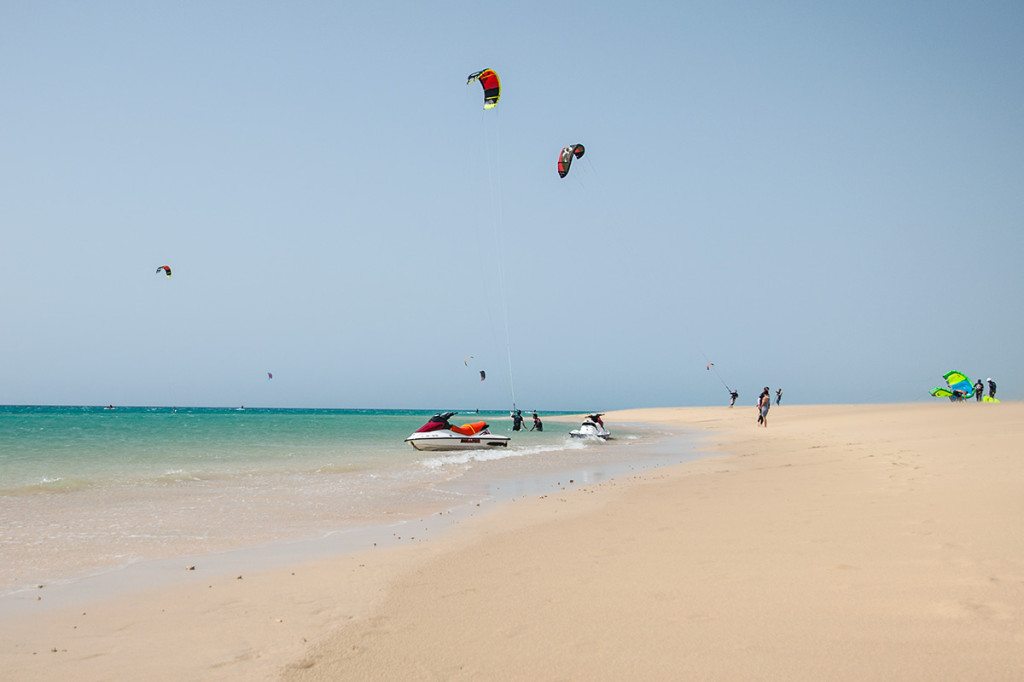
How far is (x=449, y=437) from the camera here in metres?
26.7

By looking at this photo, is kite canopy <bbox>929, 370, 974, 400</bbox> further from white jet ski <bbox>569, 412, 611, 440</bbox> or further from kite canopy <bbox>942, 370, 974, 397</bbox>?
white jet ski <bbox>569, 412, 611, 440</bbox>

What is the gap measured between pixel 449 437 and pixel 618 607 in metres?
22.1

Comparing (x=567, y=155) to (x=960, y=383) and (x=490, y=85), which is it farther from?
(x=960, y=383)

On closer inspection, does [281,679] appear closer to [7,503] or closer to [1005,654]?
[1005,654]

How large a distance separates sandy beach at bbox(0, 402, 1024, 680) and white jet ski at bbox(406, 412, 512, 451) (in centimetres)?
1770

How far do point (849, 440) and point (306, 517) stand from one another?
18517 millimetres

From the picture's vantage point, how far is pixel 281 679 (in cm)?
405

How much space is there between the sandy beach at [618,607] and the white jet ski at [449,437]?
17.7 metres

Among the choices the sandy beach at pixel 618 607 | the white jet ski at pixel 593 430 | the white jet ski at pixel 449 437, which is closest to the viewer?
the sandy beach at pixel 618 607

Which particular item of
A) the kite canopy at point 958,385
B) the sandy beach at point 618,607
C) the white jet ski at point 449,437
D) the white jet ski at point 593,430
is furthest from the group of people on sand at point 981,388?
the sandy beach at point 618,607

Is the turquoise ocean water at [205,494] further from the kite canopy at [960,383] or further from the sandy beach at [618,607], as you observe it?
the kite canopy at [960,383]

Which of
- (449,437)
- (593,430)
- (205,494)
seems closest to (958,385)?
Result: (593,430)

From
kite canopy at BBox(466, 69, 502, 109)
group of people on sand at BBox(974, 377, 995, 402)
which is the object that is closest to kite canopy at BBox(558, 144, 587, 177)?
kite canopy at BBox(466, 69, 502, 109)

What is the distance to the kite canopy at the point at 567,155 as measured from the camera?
22.4m
